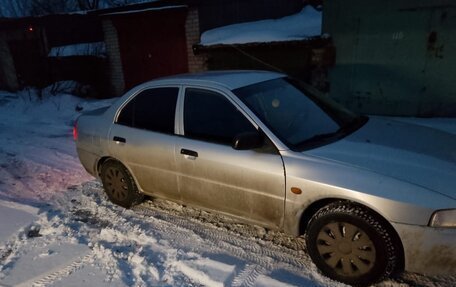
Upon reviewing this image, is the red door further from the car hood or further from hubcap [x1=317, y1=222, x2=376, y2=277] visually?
hubcap [x1=317, y1=222, x2=376, y2=277]

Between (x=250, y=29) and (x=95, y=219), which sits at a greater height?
(x=250, y=29)

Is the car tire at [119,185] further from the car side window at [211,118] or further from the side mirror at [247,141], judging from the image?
the side mirror at [247,141]

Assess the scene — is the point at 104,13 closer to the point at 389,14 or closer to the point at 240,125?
the point at 389,14

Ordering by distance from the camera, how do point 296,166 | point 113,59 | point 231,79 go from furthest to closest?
point 113,59, point 231,79, point 296,166

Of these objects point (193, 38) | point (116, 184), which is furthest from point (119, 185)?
point (193, 38)

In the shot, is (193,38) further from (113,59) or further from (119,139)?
(119,139)

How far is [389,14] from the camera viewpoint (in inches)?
275

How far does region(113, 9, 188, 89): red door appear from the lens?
10305mm

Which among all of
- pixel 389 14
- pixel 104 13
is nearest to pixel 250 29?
pixel 389 14

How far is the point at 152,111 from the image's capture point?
12.6 ft

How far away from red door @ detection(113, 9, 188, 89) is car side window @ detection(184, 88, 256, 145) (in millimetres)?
7079

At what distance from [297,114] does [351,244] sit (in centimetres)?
124

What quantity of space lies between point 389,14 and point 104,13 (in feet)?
27.1

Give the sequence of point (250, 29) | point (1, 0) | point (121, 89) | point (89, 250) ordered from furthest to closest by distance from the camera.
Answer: point (1, 0), point (121, 89), point (250, 29), point (89, 250)
